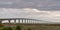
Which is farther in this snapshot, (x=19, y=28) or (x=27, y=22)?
(x=27, y=22)

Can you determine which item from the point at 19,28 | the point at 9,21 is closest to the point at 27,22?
the point at 9,21

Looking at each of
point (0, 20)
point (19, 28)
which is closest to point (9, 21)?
point (0, 20)

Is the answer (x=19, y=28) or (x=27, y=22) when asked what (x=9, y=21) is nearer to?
(x=27, y=22)

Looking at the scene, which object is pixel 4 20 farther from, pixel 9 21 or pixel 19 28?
pixel 19 28

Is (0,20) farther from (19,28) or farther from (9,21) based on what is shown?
(19,28)

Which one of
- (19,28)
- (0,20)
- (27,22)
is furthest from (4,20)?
(19,28)

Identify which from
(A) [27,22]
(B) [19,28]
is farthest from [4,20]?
(B) [19,28]

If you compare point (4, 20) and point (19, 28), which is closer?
point (19, 28)
